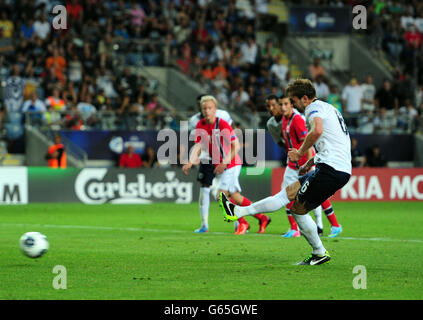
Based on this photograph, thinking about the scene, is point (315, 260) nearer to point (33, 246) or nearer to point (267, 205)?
point (267, 205)

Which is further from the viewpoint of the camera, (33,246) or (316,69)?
(316,69)

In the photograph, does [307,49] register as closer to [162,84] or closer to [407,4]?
[407,4]

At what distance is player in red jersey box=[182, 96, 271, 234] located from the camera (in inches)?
640

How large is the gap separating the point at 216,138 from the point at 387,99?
16313 millimetres

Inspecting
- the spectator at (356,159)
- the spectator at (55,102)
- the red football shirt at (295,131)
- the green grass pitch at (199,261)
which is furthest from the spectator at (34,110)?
the red football shirt at (295,131)

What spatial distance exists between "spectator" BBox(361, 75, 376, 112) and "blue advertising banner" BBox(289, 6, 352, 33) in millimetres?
5131

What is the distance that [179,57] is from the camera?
1260 inches

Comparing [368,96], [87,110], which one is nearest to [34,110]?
[87,110]

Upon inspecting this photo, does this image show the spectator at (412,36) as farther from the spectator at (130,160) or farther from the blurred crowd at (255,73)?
the spectator at (130,160)

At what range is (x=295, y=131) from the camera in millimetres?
15281

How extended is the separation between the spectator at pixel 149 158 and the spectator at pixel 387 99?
8646mm

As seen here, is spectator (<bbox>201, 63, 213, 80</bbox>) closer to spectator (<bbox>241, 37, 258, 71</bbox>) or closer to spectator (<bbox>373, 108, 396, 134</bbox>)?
spectator (<bbox>241, 37, 258, 71</bbox>)

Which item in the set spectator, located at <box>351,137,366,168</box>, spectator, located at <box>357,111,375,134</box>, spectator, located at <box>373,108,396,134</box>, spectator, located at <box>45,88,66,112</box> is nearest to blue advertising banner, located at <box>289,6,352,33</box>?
spectator, located at <box>373,108,396,134</box>
